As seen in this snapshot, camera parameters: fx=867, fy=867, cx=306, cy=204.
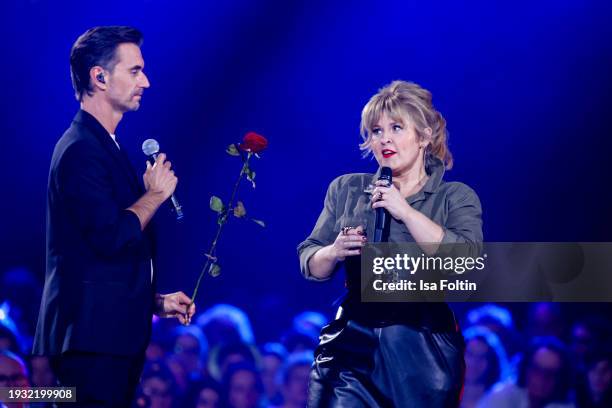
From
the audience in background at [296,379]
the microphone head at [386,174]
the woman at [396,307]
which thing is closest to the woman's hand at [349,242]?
the woman at [396,307]

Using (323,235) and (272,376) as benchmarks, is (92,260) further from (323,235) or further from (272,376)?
(272,376)

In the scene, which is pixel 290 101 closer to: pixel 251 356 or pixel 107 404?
pixel 251 356

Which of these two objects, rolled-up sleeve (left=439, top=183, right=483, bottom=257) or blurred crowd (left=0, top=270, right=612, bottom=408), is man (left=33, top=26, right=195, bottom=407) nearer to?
rolled-up sleeve (left=439, top=183, right=483, bottom=257)

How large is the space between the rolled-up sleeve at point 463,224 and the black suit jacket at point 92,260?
815 mm

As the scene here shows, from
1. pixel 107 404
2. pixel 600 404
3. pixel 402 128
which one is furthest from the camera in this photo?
pixel 600 404

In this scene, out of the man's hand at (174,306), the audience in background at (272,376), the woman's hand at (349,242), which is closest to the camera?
the woman's hand at (349,242)

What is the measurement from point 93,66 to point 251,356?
1.66 metres

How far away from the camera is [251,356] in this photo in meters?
3.73

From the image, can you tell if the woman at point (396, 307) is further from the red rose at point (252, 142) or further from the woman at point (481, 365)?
the woman at point (481, 365)

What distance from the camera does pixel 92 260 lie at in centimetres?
228

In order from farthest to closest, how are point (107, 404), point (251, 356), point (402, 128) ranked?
point (251, 356)
point (402, 128)
point (107, 404)

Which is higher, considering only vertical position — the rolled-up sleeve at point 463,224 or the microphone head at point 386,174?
the microphone head at point 386,174

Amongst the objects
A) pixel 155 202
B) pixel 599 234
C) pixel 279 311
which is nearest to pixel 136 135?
pixel 279 311

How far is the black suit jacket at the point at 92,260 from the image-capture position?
2236 millimetres
